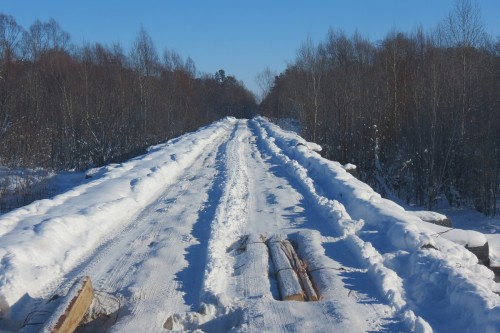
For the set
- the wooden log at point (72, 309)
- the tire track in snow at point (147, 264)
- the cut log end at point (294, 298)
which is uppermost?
the wooden log at point (72, 309)

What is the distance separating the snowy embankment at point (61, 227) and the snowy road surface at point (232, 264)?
0.07ft

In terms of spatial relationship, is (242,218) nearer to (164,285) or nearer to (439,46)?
(164,285)

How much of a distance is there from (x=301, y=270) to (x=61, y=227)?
127 inches

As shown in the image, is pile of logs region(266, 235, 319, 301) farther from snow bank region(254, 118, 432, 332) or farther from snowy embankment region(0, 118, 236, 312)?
snowy embankment region(0, 118, 236, 312)

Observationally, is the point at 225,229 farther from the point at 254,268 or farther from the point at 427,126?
the point at 427,126

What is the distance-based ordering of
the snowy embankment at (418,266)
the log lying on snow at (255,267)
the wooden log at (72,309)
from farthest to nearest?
the log lying on snow at (255,267) → the snowy embankment at (418,266) → the wooden log at (72,309)

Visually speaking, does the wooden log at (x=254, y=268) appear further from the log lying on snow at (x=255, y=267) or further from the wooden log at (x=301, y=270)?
the wooden log at (x=301, y=270)

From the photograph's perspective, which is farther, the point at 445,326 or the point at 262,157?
the point at 262,157

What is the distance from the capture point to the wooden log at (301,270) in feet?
17.0

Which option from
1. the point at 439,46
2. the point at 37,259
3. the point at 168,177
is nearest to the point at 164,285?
the point at 37,259

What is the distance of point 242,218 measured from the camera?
27.5 feet

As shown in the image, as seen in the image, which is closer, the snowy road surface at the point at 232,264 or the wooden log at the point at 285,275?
the snowy road surface at the point at 232,264

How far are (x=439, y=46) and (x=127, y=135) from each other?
58.1 ft

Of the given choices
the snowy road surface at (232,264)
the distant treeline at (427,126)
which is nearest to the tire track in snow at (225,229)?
the snowy road surface at (232,264)
